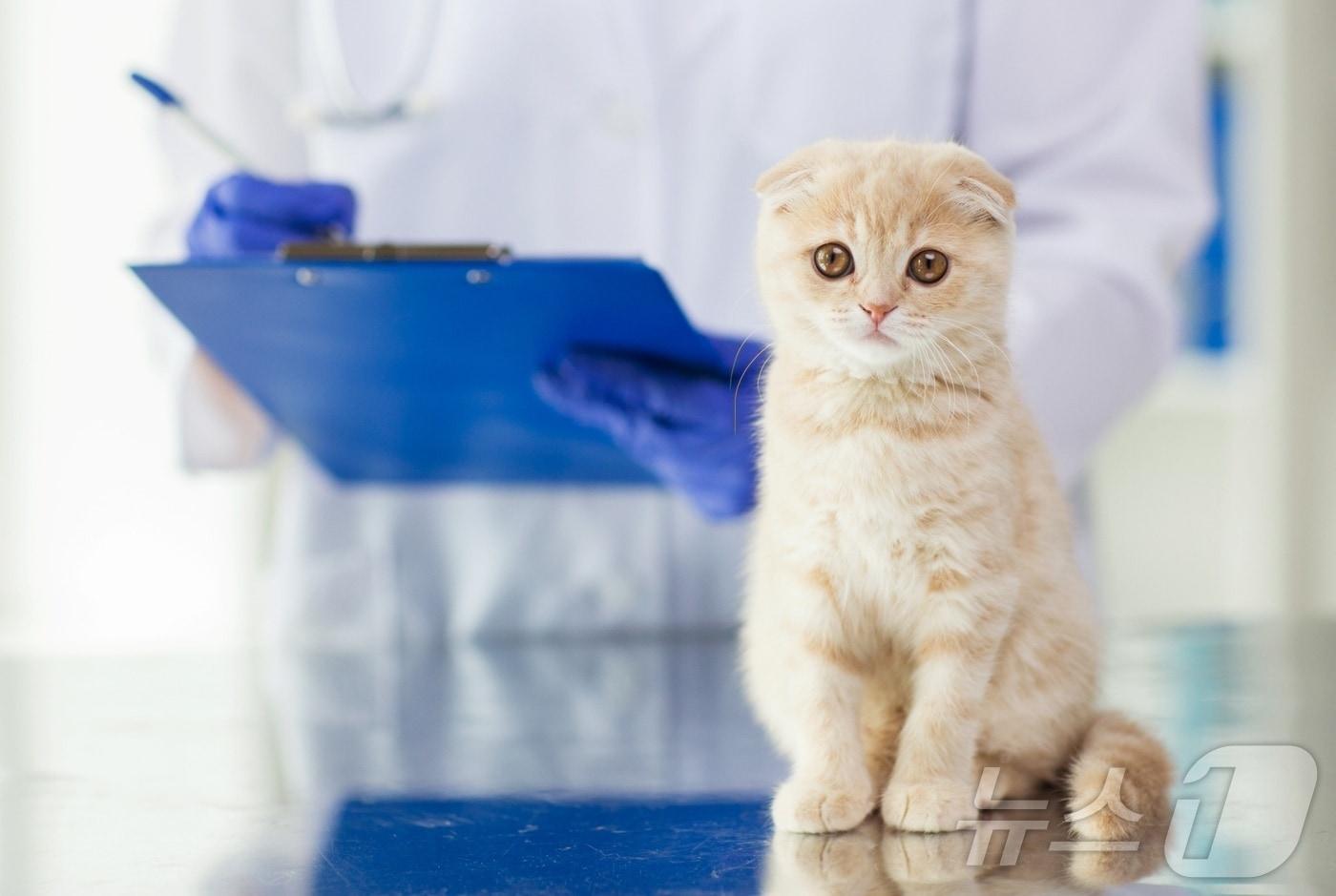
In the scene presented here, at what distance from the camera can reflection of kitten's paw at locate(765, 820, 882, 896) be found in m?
0.54

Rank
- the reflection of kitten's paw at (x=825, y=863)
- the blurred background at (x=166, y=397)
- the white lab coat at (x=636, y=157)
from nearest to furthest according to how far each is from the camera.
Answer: the reflection of kitten's paw at (x=825, y=863)
the white lab coat at (x=636, y=157)
the blurred background at (x=166, y=397)

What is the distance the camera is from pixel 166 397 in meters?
2.89

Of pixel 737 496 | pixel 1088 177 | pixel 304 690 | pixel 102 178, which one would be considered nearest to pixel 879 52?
pixel 1088 177

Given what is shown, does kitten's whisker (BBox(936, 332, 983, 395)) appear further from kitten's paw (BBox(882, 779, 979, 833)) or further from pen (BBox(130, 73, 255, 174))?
pen (BBox(130, 73, 255, 174))

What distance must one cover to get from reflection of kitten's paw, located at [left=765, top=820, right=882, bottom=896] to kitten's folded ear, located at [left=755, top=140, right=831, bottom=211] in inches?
12.0

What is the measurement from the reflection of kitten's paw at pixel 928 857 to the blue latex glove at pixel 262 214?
746 mm

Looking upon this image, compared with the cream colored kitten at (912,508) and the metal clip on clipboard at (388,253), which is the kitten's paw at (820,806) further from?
the metal clip on clipboard at (388,253)

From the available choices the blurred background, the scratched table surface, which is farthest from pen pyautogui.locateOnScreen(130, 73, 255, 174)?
the blurred background

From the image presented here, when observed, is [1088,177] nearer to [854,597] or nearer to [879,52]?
[879,52]

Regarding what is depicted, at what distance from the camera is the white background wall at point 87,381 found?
2818 mm

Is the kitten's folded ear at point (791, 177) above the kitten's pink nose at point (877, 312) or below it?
above

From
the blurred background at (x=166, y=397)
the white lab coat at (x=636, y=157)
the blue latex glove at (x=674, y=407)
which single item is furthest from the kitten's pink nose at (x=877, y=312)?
the blurred background at (x=166, y=397)

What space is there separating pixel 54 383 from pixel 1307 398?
261cm

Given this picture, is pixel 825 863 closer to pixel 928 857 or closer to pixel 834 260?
pixel 928 857
